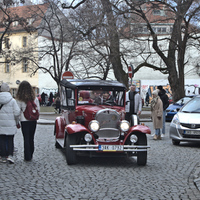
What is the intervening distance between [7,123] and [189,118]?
5.99 m

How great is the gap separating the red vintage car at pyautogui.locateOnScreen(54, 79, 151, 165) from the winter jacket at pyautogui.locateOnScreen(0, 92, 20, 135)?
1138 millimetres

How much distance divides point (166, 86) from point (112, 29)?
27.8 meters

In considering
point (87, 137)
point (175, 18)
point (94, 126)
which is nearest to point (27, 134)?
point (87, 137)

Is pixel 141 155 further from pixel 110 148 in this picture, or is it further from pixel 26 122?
pixel 26 122

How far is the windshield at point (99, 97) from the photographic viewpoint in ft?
32.7

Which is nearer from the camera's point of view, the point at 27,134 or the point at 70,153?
the point at 70,153

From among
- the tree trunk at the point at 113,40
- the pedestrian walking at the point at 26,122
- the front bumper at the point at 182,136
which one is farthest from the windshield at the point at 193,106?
the tree trunk at the point at 113,40

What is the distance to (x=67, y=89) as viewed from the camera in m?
10.4

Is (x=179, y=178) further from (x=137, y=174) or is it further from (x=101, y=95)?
(x=101, y=95)

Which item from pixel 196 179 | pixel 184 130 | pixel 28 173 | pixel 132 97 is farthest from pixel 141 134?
pixel 132 97

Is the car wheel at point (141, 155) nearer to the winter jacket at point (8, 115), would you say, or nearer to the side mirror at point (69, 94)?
the side mirror at point (69, 94)

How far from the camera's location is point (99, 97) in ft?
33.0

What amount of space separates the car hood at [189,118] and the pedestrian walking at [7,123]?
5.61 m

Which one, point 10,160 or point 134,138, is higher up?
point 134,138
